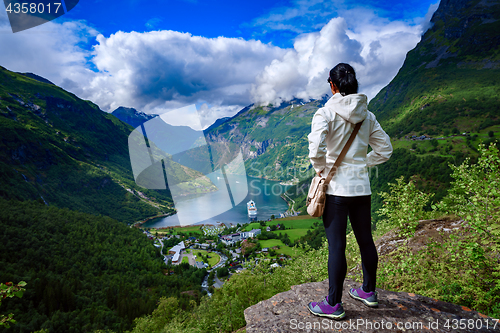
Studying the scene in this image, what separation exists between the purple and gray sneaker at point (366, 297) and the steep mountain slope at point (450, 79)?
78.3m

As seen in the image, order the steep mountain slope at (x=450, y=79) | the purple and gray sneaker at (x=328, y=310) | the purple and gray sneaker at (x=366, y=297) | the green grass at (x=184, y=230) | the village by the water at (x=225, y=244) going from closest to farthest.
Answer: the purple and gray sneaker at (x=328, y=310) → the purple and gray sneaker at (x=366, y=297) → the village by the water at (x=225, y=244) → the green grass at (x=184, y=230) → the steep mountain slope at (x=450, y=79)

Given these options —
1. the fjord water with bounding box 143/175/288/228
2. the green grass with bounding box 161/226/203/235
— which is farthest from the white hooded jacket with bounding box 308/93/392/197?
the green grass with bounding box 161/226/203/235

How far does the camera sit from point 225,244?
47.7 metres

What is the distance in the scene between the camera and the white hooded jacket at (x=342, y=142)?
178 cm

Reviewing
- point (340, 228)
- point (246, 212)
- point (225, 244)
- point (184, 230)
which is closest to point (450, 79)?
point (246, 212)

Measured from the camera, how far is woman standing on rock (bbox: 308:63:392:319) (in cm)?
180

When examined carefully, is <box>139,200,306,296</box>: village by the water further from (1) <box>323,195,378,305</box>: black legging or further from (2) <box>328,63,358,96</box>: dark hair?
(2) <box>328,63,358,96</box>: dark hair

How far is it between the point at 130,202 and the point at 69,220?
156 feet

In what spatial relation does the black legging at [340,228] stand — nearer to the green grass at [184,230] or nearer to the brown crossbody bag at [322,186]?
the brown crossbody bag at [322,186]

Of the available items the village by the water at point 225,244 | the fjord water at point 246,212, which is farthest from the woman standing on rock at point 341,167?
the fjord water at point 246,212

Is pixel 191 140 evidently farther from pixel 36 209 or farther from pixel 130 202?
pixel 130 202

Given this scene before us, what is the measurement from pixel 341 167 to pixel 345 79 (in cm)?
75

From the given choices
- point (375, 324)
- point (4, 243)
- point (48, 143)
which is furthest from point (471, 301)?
point (48, 143)

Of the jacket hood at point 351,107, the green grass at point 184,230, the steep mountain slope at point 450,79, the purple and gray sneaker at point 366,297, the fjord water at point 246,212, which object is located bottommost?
the green grass at point 184,230
